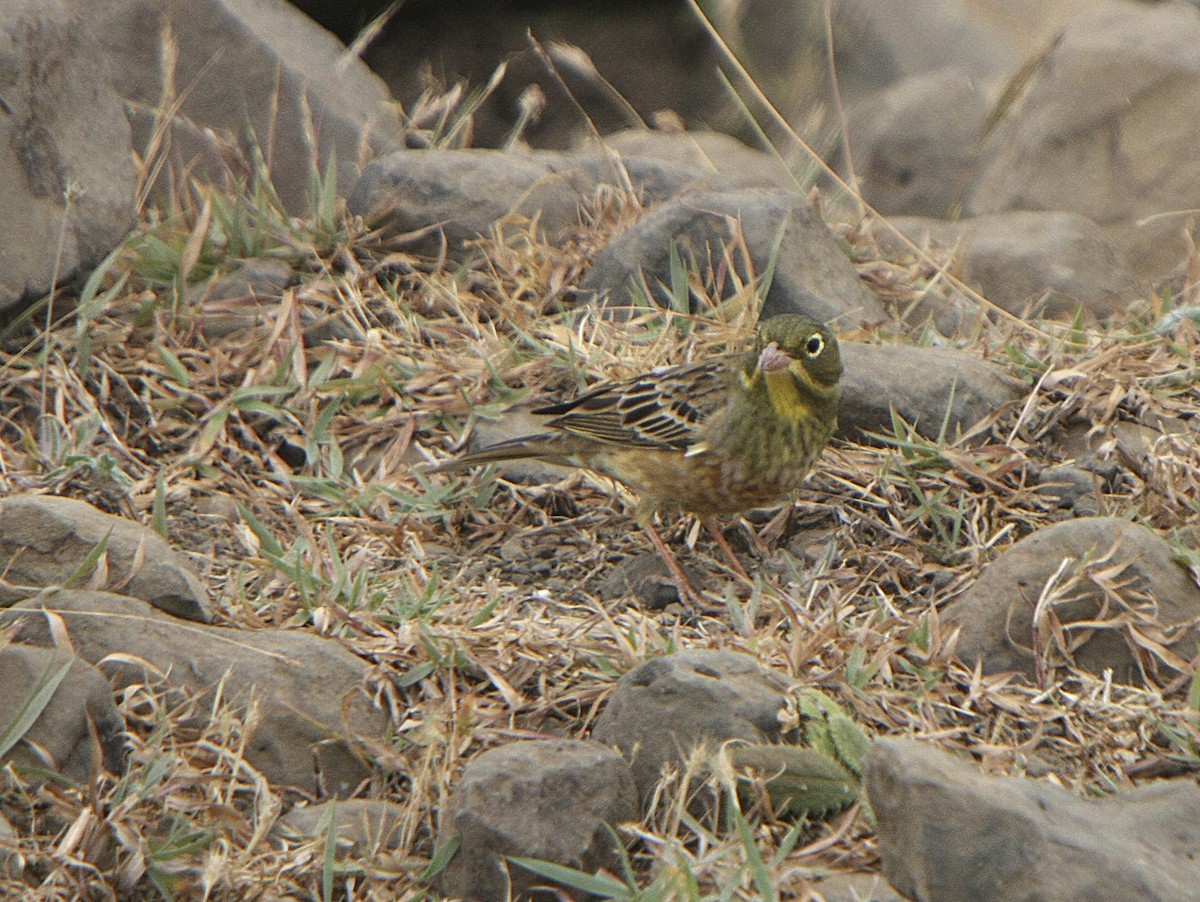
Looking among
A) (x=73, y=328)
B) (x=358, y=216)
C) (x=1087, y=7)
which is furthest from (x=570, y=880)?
(x=1087, y=7)

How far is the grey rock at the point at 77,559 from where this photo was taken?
403cm

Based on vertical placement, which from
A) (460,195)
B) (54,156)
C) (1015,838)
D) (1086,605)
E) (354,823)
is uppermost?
(1015,838)

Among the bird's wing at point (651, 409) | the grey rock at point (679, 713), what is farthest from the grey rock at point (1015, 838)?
the bird's wing at point (651, 409)

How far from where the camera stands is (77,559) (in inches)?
161

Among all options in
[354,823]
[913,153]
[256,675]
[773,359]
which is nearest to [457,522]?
[773,359]

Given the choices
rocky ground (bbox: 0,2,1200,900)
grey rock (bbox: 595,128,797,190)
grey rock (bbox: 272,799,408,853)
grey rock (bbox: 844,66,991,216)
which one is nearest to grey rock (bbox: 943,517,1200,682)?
rocky ground (bbox: 0,2,1200,900)

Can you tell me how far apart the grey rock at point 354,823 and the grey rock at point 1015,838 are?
1067 mm

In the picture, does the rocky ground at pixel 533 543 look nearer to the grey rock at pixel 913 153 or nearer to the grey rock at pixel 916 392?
the grey rock at pixel 916 392

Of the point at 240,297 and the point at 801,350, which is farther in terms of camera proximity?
the point at 240,297

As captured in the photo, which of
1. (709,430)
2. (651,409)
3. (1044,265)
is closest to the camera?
(709,430)

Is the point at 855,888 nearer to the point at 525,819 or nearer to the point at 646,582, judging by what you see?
the point at 525,819

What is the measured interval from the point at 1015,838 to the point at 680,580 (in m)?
1.89

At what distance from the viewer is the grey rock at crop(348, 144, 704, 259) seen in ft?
21.3

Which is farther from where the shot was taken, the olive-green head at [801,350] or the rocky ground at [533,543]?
the olive-green head at [801,350]
